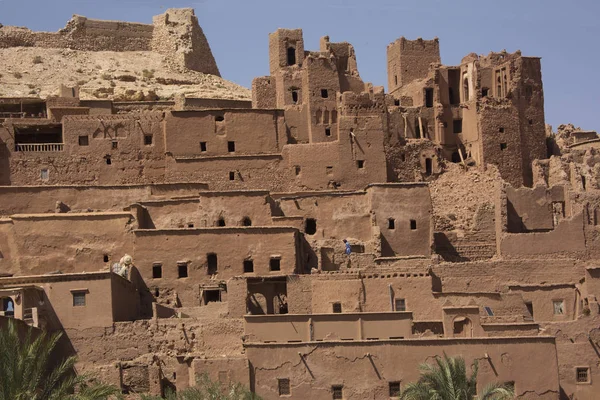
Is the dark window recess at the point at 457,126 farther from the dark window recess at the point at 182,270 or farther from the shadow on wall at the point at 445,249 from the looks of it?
the dark window recess at the point at 182,270

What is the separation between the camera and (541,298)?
136ft

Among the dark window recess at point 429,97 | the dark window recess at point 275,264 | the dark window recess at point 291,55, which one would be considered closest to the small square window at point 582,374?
the dark window recess at point 275,264

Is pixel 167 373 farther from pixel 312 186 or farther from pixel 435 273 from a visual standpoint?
pixel 312 186

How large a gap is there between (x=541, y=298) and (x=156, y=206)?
13.9 m

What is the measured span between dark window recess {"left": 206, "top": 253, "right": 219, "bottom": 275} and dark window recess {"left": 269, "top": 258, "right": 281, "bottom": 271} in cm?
181

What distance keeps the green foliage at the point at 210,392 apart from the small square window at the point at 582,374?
1045cm

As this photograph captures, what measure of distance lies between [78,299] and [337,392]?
837cm

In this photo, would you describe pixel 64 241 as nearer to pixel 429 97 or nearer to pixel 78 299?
pixel 78 299

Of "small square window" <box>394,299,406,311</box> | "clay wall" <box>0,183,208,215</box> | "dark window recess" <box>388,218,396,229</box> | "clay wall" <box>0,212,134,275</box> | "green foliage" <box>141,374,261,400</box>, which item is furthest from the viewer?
"clay wall" <box>0,183,208,215</box>

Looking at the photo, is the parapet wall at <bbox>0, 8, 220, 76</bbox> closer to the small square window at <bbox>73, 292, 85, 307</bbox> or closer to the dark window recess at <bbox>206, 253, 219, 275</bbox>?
the dark window recess at <bbox>206, 253, 219, 275</bbox>

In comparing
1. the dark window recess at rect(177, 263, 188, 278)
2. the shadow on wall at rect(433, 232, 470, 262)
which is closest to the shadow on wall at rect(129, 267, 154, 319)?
the dark window recess at rect(177, 263, 188, 278)

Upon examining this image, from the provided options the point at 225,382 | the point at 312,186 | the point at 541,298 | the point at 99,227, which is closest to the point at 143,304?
the point at 99,227

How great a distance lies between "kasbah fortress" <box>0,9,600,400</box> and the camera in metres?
38.1

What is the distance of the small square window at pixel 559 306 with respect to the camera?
4147 cm
